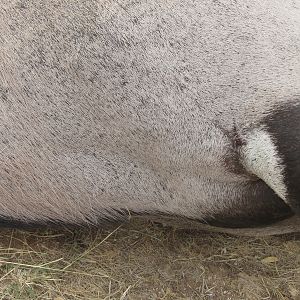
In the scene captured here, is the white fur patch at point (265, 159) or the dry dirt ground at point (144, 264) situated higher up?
the white fur patch at point (265, 159)

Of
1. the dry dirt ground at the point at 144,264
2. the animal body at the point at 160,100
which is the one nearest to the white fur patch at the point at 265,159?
the animal body at the point at 160,100

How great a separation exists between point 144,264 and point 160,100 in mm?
761

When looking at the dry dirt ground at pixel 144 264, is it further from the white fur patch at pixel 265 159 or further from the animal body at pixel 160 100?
the white fur patch at pixel 265 159

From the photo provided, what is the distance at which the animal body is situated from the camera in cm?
189

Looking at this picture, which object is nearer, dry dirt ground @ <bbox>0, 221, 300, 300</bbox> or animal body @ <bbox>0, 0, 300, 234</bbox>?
animal body @ <bbox>0, 0, 300, 234</bbox>

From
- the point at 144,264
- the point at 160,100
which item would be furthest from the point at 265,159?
the point at 144,264

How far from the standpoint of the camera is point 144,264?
238 cm

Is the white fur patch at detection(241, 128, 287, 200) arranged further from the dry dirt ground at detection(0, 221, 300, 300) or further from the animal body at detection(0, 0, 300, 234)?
the dry dirt ground at detection(0, 221, 300, 300)

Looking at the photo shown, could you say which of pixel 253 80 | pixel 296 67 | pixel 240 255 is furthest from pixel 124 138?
pixel 240 255

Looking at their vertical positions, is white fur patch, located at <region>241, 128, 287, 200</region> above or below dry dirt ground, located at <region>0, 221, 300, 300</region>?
above

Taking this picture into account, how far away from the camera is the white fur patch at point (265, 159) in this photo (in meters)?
1.86

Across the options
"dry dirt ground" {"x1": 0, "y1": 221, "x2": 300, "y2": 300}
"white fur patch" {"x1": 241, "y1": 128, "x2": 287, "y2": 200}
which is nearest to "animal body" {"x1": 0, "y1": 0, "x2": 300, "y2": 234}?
"white fur patch" {"x1": 241, "y1": 128, "x2": 287, "y2": 200}

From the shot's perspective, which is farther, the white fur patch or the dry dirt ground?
the dry dirt ground

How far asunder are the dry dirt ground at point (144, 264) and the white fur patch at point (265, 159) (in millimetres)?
582
